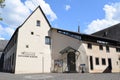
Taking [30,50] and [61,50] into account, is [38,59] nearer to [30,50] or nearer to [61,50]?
[30,50]

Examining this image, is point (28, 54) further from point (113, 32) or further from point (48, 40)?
point (113, 32)

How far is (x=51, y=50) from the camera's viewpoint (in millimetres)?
31547

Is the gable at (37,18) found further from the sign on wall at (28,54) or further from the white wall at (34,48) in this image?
the sign on wall at (28,54)

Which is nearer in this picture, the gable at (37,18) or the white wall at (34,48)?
the white wall at (34,48)

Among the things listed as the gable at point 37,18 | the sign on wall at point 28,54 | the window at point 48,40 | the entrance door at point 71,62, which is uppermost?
the gable at point 37,18

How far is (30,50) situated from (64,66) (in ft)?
22.2

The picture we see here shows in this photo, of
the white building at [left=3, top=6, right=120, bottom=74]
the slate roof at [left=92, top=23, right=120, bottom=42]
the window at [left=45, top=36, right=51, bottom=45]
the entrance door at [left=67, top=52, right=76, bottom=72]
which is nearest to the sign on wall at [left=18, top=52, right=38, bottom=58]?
the white building at [left=3, top=6, right=120, bottom=74]

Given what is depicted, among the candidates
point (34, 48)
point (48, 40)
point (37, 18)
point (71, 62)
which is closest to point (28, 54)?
point (34, 48)

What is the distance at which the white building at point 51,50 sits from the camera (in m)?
28.6

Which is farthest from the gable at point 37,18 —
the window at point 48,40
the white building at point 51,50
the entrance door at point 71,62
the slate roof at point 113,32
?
the slate roof at point 113,32

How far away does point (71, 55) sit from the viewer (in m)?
30.6

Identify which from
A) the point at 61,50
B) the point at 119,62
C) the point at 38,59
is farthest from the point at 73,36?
the point at 119,62

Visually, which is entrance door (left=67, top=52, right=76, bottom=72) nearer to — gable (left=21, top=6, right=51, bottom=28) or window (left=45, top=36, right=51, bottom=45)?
window (left=45, top=36, right=51, bottom=45)

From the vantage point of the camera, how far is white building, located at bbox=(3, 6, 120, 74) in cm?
2864
